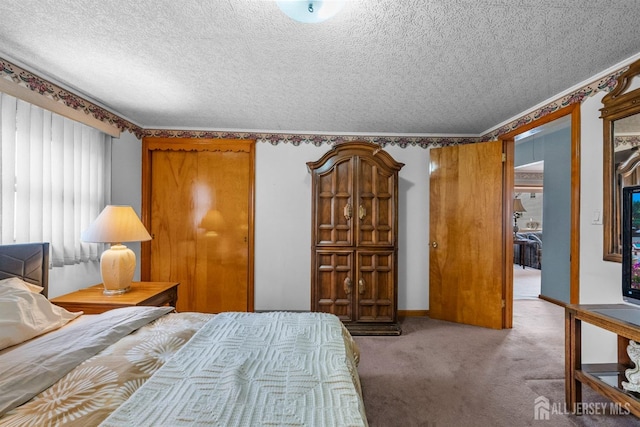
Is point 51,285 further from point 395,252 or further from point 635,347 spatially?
point 635,347

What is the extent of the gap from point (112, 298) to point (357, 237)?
7.27 feet

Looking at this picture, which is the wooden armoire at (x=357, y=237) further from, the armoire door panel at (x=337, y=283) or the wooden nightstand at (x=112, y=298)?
the wooden nightstand at (x=112, y=298)

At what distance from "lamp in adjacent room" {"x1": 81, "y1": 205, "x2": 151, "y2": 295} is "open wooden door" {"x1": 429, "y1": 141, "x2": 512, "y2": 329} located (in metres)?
3.20

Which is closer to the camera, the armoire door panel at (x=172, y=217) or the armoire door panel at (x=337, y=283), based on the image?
the armoire door panel at (x=337, y=283)

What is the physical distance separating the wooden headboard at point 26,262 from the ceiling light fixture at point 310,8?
2.16 meters

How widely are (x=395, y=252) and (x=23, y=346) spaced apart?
2.81 m

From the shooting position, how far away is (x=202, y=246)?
346 cm

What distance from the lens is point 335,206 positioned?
3043 millimetres

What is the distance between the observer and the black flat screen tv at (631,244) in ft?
5.46

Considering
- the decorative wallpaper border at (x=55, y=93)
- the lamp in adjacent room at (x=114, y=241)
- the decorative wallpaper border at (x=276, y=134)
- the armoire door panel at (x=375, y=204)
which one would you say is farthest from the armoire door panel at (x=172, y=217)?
the armoire door panel at (x=375, y=204)

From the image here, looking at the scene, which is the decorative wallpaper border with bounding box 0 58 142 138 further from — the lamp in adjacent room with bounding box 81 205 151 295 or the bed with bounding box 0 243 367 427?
the bed with bounding box 0 243 367 427

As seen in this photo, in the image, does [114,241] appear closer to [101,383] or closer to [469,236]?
[101,383]

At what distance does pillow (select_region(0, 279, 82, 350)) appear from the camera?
1318 millimetres

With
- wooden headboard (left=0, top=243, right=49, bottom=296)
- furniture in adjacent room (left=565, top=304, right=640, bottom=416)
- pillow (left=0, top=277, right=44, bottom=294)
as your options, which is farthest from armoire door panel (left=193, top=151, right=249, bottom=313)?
furniture in adjacent room (left=565, top=304, right=640, bottom=416)
